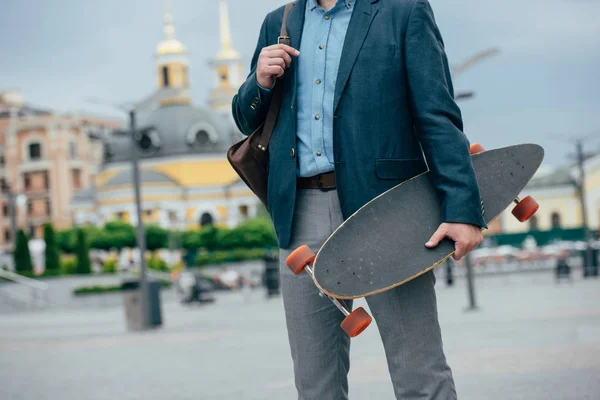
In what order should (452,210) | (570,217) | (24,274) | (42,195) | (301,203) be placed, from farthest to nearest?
1. (42,195)
2. (570,217)
3. (24,274)
4. (301,203)
5. (452,210)

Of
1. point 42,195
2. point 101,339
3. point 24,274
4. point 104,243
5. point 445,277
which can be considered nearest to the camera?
point 101,339

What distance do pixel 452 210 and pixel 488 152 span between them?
44 cm

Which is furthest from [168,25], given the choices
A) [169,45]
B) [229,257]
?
[229,257]

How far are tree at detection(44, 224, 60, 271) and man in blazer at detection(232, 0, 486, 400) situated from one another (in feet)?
136

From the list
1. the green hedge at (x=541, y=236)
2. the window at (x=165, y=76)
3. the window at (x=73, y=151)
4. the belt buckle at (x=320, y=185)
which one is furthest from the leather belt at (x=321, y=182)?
the window at (x=73, y=151)

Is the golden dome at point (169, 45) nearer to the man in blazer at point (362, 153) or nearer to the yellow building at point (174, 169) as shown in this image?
the yellow building at point (174, 169)

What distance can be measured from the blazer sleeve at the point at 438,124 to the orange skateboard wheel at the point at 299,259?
1.43 feet

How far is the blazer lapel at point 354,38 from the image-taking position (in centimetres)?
345

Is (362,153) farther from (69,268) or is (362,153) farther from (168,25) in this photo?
(168,25)

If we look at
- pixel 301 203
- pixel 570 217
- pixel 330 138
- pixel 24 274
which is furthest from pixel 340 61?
pixel 570 217

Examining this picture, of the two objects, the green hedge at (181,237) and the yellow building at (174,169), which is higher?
the yellow building at (174,169)

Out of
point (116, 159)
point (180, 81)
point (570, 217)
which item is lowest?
point (570, 217)

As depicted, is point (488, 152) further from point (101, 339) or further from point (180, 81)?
point (180, 81)

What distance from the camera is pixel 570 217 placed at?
86.2 m
